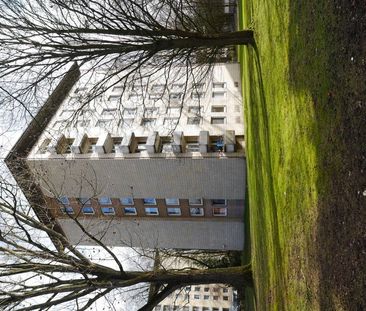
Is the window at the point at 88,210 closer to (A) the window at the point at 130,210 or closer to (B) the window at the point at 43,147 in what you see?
(A) the window at the point at 130,210

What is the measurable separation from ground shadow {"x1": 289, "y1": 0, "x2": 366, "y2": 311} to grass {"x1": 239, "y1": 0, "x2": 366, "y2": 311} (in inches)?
0.5

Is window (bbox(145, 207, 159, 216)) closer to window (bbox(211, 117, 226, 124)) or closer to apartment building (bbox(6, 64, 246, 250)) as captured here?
apartment building (bbox(6, 64, 246, 250))

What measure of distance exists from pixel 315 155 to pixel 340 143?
1.11 m

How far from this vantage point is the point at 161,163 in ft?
78.0

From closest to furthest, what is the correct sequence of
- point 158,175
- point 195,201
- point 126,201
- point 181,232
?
point 158,175 < point 195,201 < point 126,201 < point 181,232

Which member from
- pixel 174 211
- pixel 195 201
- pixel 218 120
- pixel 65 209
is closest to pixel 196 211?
pixel 195 201

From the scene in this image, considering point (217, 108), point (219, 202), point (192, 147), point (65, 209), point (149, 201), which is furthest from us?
point (149, 201)

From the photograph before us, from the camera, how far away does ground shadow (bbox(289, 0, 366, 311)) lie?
471 centimetres

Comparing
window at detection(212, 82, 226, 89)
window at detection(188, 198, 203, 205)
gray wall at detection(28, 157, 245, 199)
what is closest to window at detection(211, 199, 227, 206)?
window at detection(188, 198, 203, 205)

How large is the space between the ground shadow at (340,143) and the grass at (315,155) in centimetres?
1

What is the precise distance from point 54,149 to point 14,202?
14.2 metres

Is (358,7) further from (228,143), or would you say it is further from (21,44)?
(228,143)

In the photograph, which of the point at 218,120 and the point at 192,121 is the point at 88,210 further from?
the point at 218,120

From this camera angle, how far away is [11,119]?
11.6 meters
